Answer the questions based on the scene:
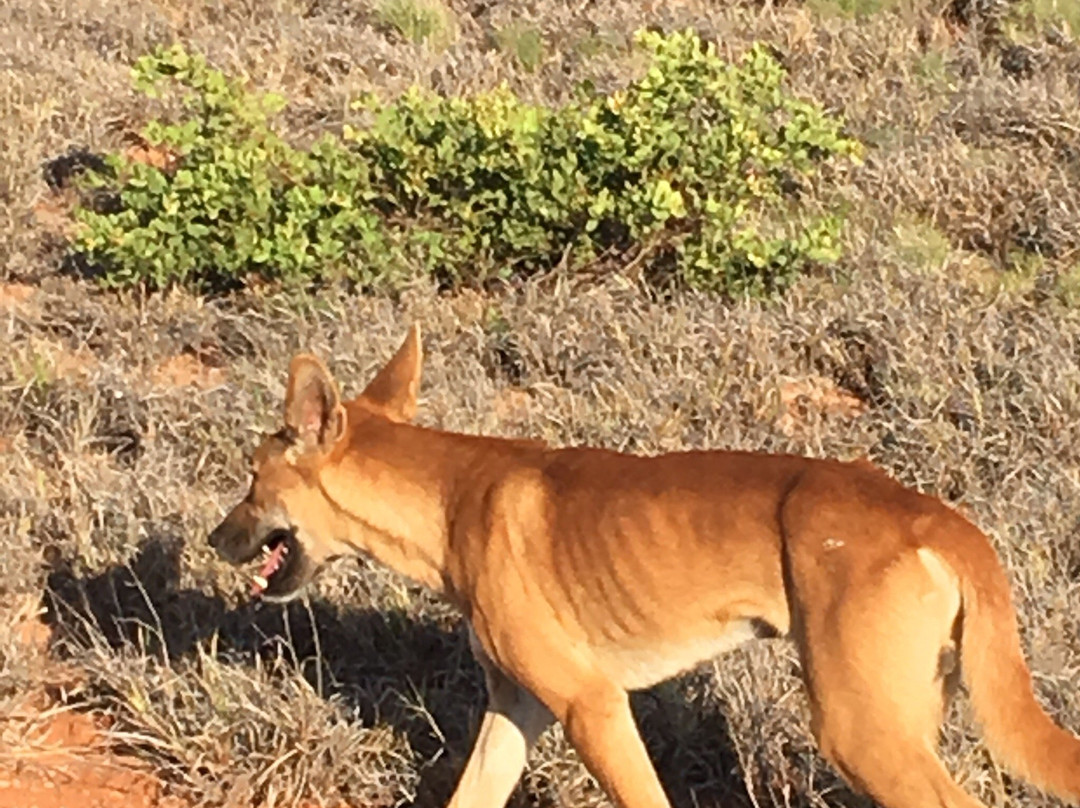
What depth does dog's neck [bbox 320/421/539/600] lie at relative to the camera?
17.2 feet

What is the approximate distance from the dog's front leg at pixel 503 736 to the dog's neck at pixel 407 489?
0.34 m

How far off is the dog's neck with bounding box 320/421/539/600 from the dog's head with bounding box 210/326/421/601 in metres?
0.04

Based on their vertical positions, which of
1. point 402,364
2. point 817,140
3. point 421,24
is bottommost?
point 421,24

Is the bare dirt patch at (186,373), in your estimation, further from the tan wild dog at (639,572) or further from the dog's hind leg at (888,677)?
the dog's hind leg at (888,677)

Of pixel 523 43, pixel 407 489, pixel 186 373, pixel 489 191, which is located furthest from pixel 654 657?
pixel 523 43

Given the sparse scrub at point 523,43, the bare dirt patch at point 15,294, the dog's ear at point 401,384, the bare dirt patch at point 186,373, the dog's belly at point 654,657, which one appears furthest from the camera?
the sparse scrub at point 523,43

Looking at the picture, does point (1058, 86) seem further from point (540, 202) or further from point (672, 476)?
point (672, 476)

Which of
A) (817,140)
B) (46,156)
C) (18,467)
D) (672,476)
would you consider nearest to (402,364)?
(672,476)

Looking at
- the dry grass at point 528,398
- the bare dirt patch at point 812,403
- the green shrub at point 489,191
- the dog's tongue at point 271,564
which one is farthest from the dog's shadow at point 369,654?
the green shrub at point 489,191

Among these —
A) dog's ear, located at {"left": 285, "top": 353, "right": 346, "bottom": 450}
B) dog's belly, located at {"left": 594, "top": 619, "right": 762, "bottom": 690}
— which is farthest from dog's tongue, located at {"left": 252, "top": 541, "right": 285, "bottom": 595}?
dog's belly, located at {"left": 594, "top": 619, "right": 762, "bottom": 690}

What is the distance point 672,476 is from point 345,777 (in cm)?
154

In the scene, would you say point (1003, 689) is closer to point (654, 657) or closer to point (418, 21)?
point (654, 657)

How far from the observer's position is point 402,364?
5.66 m

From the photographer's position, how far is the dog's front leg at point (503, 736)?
532 cm
